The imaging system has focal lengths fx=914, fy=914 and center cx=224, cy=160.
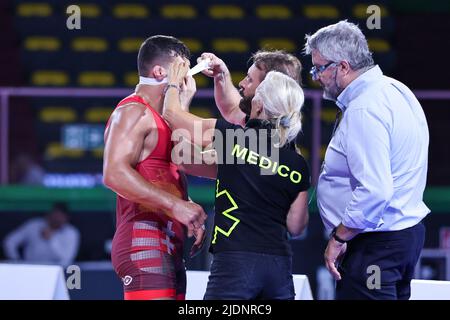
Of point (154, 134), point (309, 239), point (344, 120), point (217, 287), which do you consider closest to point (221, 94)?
point (154, 134)

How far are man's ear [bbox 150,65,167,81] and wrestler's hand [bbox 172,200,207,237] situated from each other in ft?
2.07

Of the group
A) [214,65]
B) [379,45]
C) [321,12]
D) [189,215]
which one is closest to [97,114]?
[321,12]

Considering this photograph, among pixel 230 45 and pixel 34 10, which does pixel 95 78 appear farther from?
pixel 230 45

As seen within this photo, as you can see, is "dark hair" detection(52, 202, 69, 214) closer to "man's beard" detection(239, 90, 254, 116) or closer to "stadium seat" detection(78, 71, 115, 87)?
"stadium seat" detection(78, 71, 115, 87)

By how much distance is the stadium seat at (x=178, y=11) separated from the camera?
10.5 m

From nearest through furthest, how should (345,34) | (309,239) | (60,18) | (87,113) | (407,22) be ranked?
(345,34), (309,239), (87,113), (60,18), (407,22)

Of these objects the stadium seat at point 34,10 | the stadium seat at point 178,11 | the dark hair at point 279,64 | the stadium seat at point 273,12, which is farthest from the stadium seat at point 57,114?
the dark hair at point 279,64

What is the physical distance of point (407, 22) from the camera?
11172 mm

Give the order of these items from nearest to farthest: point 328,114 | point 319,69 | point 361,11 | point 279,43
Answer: point 319,69
point 328,114
point 279,43
point 361,11

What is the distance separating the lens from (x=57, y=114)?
9.90 metres

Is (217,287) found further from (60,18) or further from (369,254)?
(60,18)

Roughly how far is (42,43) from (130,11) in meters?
1.08

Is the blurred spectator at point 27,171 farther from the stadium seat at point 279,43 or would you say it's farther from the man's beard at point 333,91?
the man's beard at point 333,91

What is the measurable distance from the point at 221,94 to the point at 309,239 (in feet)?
10.9
